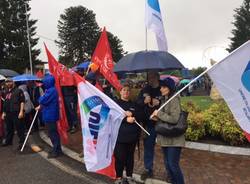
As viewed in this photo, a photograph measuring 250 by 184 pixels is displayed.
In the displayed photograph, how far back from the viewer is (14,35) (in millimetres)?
54062

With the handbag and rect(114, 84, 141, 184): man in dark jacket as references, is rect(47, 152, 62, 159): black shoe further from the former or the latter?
the handbag

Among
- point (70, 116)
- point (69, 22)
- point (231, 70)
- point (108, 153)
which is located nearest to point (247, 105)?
point (231, 70)

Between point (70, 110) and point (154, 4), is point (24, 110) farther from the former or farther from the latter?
point (154, 4)

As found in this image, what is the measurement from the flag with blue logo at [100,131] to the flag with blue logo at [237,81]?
1652 millimetres

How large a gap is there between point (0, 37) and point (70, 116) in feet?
149

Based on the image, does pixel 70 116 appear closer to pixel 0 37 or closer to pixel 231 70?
pixel 231 70

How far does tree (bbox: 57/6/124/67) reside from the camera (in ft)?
201

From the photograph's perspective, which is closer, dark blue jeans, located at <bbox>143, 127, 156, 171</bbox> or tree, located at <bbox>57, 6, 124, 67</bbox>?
dark blue jeans, located at <bbox>143, 127, 156, 171</bbox>

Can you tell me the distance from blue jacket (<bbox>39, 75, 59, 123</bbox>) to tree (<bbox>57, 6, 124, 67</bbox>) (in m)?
52.1

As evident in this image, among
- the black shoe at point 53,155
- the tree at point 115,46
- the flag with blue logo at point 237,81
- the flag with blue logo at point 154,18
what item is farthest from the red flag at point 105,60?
the tree at point 115,46

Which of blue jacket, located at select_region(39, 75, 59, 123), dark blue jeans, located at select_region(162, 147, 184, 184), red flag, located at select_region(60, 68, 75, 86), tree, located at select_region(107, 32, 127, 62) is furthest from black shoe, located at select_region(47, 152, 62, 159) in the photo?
tree, located at select_region(107, 32, 127, 62)

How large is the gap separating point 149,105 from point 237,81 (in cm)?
169

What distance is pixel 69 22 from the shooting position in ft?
205

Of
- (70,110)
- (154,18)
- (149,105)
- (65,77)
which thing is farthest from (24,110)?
(149,105)
